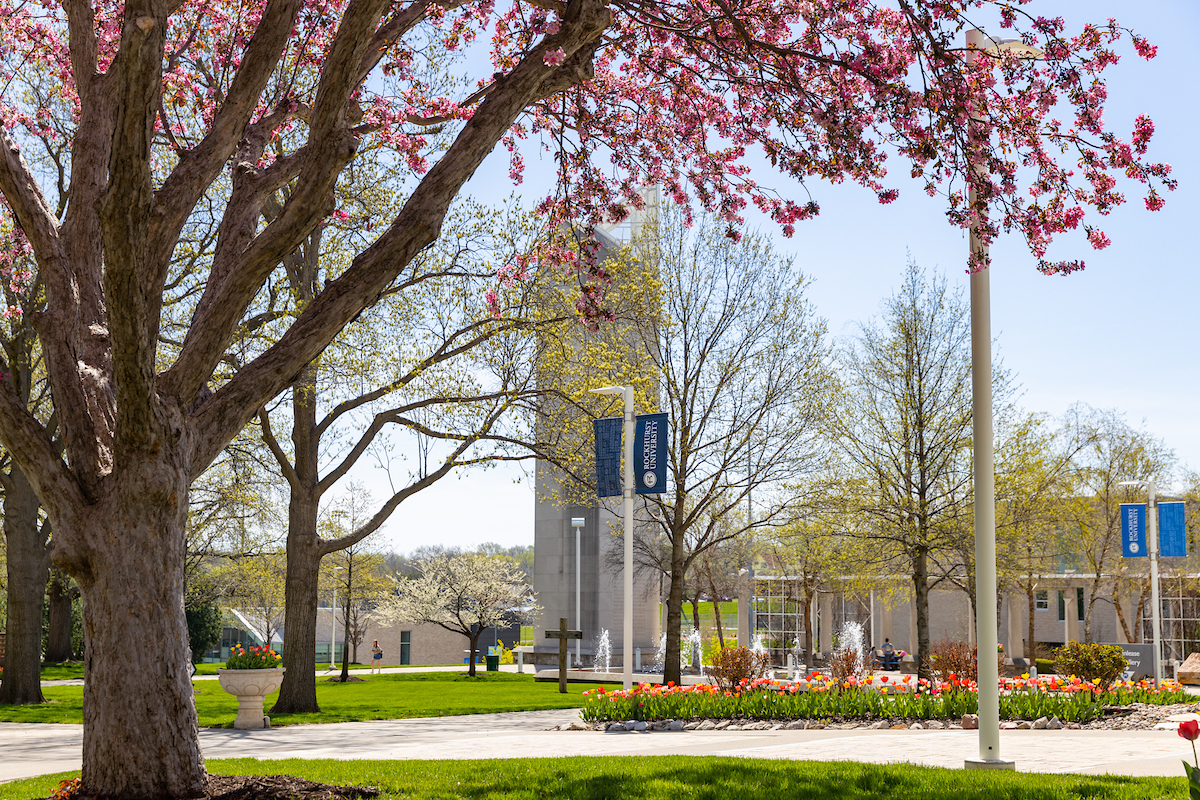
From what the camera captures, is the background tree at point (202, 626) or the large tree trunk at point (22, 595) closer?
the large tree trunk at point (22, 595)

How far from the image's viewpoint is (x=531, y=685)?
89.6 ft

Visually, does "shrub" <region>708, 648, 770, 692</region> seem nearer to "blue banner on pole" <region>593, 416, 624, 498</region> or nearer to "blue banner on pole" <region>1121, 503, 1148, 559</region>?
"blue banner on pole" <region>593, 416, 624, 498</region>

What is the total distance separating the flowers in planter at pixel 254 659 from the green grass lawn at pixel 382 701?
1074mm

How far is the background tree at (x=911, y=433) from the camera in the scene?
22.1 meters

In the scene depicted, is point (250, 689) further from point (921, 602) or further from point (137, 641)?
point (921, 602)

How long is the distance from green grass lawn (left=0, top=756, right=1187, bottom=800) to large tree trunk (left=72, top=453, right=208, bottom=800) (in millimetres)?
1411

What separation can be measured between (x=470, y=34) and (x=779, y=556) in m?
30.0

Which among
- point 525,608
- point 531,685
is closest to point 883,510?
point 531,685

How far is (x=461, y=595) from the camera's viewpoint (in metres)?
38.2

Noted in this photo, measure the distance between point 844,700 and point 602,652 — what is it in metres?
26.5

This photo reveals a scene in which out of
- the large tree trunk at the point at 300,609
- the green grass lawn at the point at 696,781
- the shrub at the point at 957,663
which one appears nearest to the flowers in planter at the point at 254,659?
the large tree trunk at the point at 300,609

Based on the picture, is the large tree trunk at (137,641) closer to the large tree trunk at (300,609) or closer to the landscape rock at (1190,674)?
the large tree trunk at (300,609)

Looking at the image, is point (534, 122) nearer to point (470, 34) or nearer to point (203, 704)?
point (470, 34)

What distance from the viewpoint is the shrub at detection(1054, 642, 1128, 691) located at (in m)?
14.3
